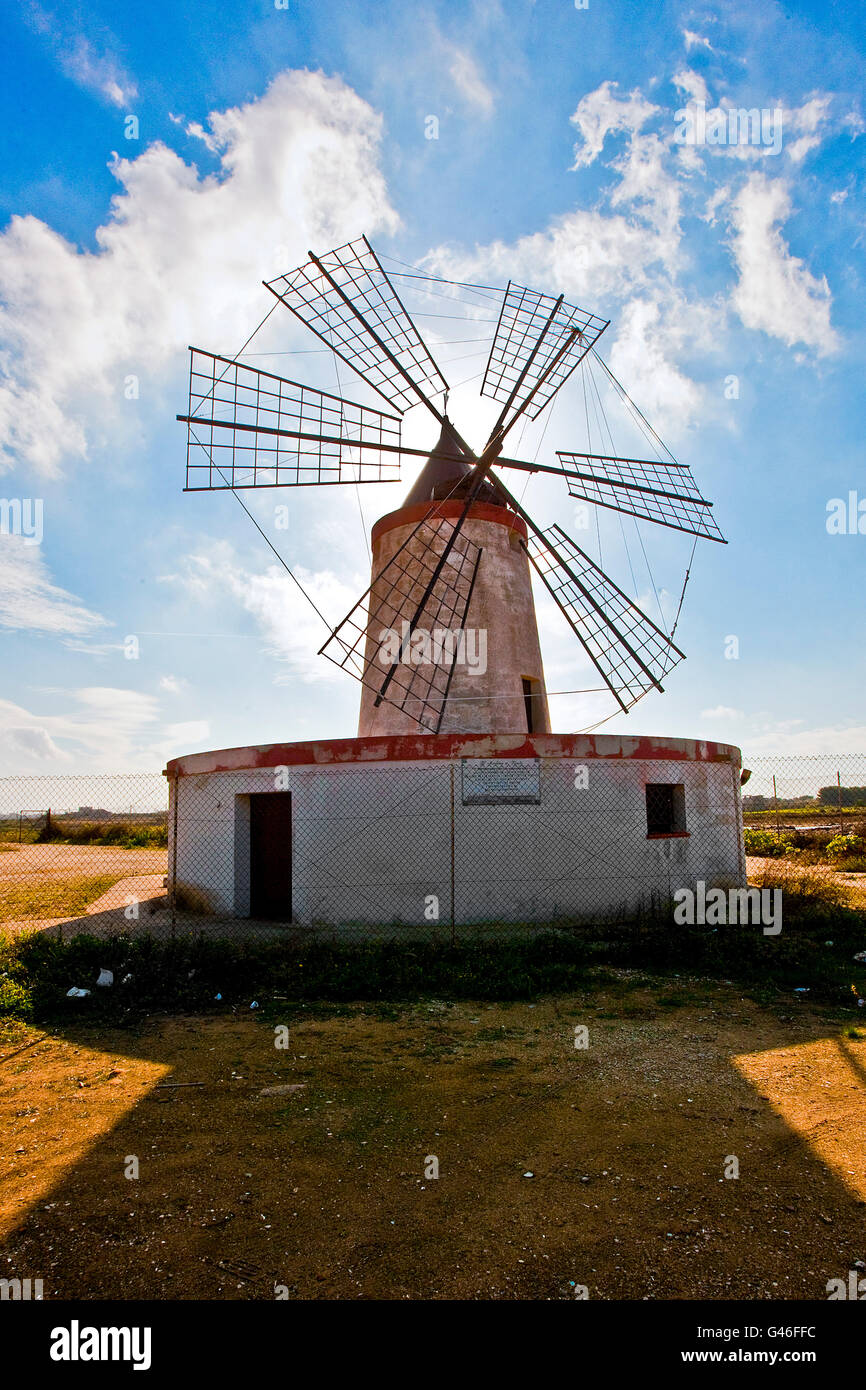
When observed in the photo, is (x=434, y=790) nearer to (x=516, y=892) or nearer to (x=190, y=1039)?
(x=516, y=892)

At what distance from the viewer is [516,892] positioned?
8.60m

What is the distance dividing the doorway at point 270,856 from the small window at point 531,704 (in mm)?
4001

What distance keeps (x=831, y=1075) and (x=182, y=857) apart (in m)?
9.52

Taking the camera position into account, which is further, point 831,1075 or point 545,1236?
point 831,1075

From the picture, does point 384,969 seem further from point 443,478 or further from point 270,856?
point 443,478

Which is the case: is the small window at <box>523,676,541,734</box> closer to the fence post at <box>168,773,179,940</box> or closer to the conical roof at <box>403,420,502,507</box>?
the conical roof at <box>403,420,502,507</box>

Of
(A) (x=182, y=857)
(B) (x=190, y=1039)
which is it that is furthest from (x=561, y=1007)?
(A) (x=182, y=857)

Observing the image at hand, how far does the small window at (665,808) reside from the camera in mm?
10062

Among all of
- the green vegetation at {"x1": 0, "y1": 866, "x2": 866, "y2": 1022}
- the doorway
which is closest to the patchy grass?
the doorway

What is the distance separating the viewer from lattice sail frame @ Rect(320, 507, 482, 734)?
10.8 metres

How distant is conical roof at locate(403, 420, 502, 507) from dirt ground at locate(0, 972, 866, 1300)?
8967 mm

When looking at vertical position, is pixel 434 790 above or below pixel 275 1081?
above

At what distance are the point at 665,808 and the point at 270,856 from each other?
546cm

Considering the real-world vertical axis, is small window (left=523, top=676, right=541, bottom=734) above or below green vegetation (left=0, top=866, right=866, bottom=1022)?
above
